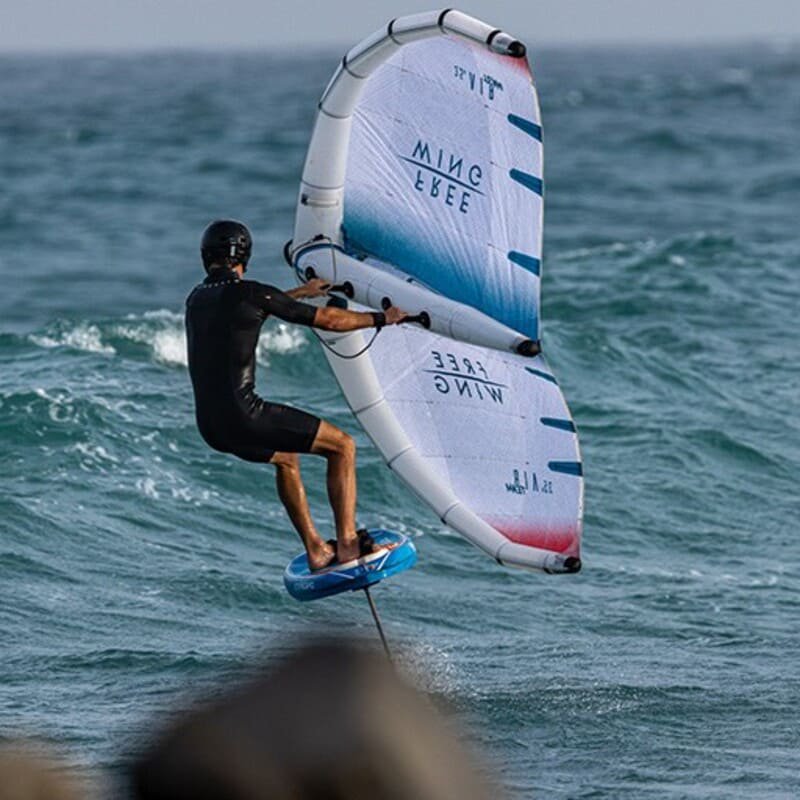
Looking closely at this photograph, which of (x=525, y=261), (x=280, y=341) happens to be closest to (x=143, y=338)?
(x=280, y=341)

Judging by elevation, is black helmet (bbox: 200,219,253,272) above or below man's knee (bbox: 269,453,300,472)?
above

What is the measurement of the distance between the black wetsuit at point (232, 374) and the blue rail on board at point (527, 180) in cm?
159

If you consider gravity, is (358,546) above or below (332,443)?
below

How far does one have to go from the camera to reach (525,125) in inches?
397

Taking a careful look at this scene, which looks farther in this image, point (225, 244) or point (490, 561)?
point (490, 561)

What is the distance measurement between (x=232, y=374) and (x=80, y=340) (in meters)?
17.8

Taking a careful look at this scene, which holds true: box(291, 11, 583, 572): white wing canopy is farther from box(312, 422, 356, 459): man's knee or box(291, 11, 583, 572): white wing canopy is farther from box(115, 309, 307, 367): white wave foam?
box(115, 309, 307, 367): white wave foam

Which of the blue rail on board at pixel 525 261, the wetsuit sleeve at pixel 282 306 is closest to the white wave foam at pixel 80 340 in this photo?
the blue rail on board at pixel 525 261

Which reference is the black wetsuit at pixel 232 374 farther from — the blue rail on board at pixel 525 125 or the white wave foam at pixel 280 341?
the white wave foam at pixel 280 341

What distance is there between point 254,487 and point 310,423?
36.8 ft

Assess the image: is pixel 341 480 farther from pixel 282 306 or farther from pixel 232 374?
pixel 282 306

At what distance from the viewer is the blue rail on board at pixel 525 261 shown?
10133mm

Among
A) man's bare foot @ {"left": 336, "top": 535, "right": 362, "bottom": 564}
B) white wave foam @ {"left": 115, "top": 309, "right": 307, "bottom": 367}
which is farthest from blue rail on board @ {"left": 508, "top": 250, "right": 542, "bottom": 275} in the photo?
white wave foam @ {"left": 115, "top": 309, "right": 307, "bottom": 367}

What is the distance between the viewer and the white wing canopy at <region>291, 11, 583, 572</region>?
9.94m
